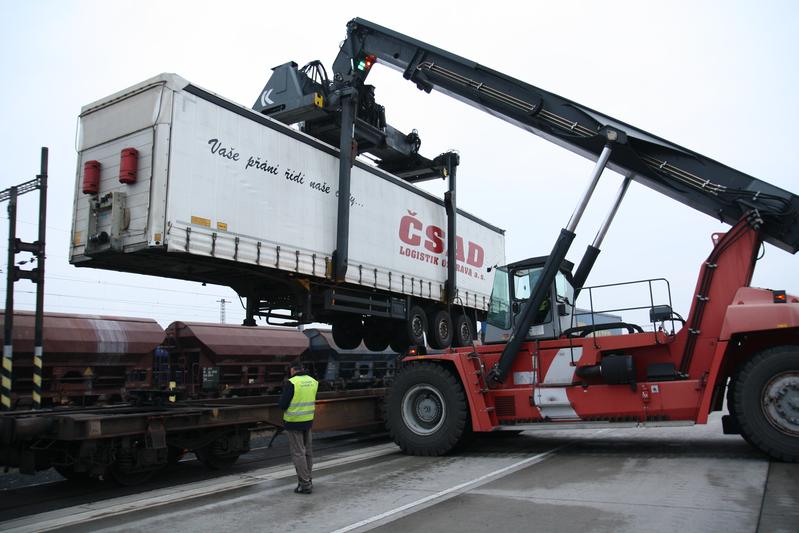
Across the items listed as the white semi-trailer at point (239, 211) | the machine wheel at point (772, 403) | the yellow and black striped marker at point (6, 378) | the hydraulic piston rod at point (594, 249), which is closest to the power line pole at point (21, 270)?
the yellow and black striped marker at point (6, 378)

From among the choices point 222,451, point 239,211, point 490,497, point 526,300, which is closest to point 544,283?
point 526,300

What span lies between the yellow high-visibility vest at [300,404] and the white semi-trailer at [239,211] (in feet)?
8.95

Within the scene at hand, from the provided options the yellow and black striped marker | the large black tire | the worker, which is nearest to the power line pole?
the yellow and black striped marker

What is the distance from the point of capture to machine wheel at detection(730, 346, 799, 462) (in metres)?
7.43

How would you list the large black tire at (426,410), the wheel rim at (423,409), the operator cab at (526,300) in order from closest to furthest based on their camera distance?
the large black tire at (426,410), the operator cab at (526,300), the wheel rim at (423,409)

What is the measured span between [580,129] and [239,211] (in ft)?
18.9

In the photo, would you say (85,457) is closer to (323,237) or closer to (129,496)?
(129,496)

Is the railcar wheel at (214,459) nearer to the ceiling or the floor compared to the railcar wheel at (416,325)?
nearer to the floor

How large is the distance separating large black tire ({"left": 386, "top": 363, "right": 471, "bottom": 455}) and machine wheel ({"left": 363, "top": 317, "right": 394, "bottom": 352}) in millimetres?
4065

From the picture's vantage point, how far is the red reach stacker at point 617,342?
7.79 m

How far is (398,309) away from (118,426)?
6942 millimetres

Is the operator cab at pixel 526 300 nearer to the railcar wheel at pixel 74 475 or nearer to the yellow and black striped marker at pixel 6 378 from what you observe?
the railcar wheel at pixel 74 475

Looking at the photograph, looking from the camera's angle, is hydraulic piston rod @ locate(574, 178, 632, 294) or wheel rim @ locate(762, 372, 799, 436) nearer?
wheel rim @ locate(762, 372, 799, 436)

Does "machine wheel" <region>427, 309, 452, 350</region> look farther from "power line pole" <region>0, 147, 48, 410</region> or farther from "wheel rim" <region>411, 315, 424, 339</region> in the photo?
"power line pole" <region>0, 147, 48, 410</region>
